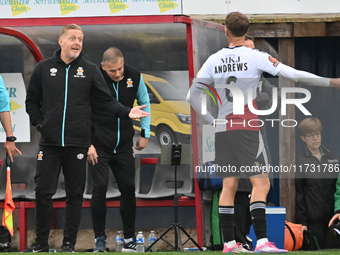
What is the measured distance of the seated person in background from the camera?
269 inches

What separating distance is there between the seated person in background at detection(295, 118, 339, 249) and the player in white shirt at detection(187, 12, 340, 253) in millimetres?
2198

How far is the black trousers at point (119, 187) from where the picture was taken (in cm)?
599

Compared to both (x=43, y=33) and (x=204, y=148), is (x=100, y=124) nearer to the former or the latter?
(x=204, y=148)

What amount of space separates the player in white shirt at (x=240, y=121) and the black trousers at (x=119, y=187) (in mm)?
1398

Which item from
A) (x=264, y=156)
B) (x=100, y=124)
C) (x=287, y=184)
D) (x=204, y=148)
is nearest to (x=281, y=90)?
(x=287, y=184)

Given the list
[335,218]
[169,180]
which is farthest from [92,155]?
[335,218]

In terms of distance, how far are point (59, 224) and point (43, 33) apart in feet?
6.77

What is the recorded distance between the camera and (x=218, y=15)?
7230 millimetres

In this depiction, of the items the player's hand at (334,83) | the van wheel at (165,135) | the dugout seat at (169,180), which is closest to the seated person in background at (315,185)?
the dugout seat at (169,180)

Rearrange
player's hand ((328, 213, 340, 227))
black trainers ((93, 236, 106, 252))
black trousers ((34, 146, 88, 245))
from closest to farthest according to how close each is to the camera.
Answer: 1. black trousers ((34, 146, 88, 245))
2. black trainers ((93, 236, 106, 252))
3. player's hand ((328, 213, 340, 227))

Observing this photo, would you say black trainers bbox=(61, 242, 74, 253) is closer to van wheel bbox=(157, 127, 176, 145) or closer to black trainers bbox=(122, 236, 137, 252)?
black trainers bbox=(122, 236, 137, 252)

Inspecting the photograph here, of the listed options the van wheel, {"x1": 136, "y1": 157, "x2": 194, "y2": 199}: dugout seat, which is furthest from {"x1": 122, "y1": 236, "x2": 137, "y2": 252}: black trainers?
the van wheel

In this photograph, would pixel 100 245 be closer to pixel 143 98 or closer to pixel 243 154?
pixel 143 98

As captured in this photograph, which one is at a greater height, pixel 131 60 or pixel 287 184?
pixel 131 60
